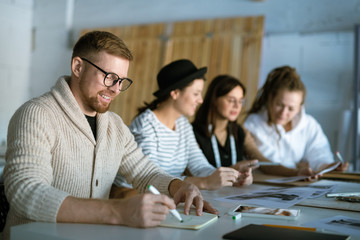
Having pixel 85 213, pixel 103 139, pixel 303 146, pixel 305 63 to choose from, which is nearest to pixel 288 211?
pixel 85 213

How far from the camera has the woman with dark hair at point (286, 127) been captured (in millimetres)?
3113

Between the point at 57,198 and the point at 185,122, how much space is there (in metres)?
1.58

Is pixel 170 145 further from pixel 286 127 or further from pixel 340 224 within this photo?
pixel 340 224

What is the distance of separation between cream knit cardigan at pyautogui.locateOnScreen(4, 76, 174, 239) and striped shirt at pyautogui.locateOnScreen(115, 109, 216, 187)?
0.53 meters

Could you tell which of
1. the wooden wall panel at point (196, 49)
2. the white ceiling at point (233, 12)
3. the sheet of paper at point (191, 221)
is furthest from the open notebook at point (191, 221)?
the white ceiling at point (233, 12)

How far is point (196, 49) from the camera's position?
4730mm

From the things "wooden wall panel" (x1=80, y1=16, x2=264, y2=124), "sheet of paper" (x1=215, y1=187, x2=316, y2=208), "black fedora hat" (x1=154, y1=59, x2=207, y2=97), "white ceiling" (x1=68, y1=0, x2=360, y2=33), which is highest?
"white ceiling" (x1=68, y1=0, x2=360, y2=33)

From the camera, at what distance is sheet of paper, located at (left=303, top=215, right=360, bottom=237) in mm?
1125

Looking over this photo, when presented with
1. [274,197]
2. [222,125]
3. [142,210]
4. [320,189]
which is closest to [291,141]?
[222,125]

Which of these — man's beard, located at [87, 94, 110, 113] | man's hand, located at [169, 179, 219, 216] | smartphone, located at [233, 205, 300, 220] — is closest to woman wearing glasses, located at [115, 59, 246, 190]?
man's beard, located at [87, 94, 110, 113]

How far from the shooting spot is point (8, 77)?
5680mm

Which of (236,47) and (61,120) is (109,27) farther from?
(61,120)

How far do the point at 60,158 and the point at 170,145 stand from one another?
1.05m

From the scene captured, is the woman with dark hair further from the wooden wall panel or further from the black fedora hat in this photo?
the wooden wall panel
